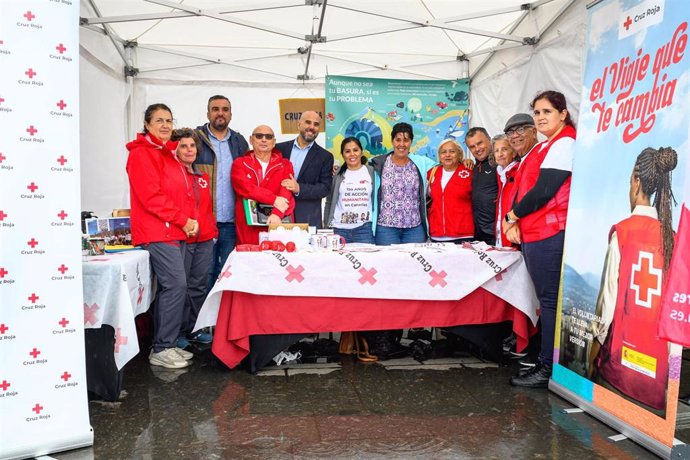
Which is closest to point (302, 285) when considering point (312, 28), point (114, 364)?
point (114, 364)

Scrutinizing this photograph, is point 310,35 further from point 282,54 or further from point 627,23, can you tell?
point 627,23

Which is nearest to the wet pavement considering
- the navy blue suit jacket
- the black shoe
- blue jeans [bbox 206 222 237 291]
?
the black shoe

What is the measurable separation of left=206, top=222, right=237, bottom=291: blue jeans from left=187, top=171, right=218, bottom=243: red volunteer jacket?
0.35 meters

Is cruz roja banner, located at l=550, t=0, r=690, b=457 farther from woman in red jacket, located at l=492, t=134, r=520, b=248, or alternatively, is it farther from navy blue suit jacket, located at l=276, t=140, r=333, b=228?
navy blue suit jacket, located at l=276, t=140, r=333, b=228

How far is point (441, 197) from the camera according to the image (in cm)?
414

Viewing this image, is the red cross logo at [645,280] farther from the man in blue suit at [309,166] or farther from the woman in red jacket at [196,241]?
the woman in red jacket at [196,241]

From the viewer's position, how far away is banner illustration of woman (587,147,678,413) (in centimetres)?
222

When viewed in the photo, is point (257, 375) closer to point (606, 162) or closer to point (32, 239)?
point (32, 239)

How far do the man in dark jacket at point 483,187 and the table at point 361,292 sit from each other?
2.12ft

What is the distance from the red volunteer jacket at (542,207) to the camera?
118 inches

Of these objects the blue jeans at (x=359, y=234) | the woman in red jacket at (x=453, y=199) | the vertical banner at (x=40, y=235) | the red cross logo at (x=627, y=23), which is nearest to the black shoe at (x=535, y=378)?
the woman in red jacket at (x=453, y=199)

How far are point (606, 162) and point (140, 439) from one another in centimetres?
244

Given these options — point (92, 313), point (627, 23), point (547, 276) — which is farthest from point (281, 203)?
point (627, 23)

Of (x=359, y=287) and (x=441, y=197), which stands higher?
(x=441, y=197)
